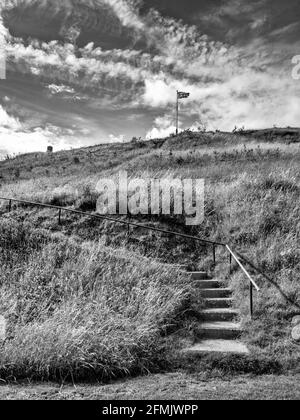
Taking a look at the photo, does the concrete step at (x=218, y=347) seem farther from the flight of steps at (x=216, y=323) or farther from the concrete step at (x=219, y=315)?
the concrete step at (x=219, y=315)

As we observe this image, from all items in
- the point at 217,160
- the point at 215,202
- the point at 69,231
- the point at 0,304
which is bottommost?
the point at 0,304

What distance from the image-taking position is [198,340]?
7688 mm

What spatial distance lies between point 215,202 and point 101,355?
787 centimetres

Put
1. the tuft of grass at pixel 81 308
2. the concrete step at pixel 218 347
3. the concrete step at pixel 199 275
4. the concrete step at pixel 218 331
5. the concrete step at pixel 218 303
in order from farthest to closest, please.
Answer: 1. the concrete step at pixel 199 275
2. the concrete step at pixel 218 303
3. the concrete step at pixel 218 331
4. the concrete step at pixel 218 347
5. the tuft of grass at pixel 81 308

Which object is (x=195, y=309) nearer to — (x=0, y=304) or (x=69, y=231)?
(x=0, y=304)

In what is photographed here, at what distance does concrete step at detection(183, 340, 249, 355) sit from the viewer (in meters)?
7.09

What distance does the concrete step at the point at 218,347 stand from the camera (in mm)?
7094

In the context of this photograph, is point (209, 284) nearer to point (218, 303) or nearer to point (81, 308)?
point (218, 303)

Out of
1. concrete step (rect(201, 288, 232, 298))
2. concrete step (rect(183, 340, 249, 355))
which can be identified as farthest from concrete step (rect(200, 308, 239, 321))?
concrete step (rect(183, 340, 249, 355))

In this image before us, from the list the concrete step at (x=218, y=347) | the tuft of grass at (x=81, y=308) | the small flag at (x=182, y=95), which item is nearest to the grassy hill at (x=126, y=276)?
the tuft of grass at (x=81, y=308)

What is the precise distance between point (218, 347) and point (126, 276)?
2.68m

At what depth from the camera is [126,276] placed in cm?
911

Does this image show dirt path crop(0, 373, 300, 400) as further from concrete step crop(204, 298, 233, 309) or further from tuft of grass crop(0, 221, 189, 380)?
concrete step crop(204, 298, 233, 309)
